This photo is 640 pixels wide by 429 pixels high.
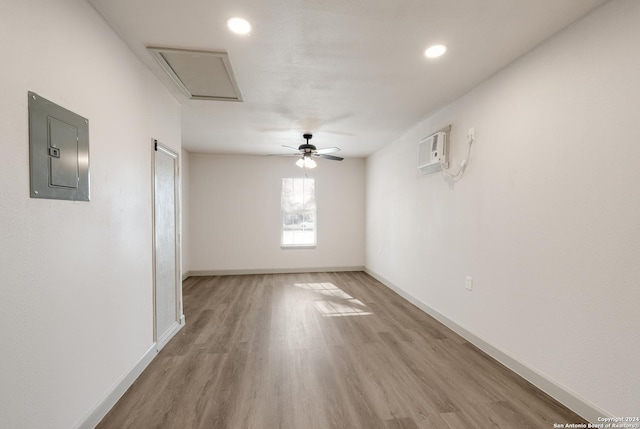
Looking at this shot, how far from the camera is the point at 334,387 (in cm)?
199

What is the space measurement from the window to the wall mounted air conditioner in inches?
118

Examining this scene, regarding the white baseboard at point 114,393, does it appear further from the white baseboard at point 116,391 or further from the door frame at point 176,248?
the door frame at point 176,248

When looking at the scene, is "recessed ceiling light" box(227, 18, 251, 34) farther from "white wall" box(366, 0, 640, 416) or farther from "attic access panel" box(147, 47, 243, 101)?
"white wall" box(366, 0, 640, 416)

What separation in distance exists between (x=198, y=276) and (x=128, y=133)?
4.23m

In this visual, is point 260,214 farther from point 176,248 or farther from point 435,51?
point 435,51

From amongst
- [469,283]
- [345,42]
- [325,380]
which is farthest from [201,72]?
[469,283]

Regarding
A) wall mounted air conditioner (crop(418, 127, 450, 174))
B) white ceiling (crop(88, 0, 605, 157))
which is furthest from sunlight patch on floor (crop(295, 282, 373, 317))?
white ceiling (crop(88, 0, 605, 157))

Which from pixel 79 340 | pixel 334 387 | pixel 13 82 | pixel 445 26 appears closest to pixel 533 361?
pixel 334 387

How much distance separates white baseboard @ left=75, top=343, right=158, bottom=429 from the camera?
156cm

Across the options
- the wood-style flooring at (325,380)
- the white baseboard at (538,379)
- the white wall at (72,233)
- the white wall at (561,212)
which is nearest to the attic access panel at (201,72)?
the white wall at (72,233)

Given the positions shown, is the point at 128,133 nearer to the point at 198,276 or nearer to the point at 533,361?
the point at 533,361

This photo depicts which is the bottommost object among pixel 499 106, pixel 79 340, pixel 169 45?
pixel 79 340

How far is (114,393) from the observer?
181 cm

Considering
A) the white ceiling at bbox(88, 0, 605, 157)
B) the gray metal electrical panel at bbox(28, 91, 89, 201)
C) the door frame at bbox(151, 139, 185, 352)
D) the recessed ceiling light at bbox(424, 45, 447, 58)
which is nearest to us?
the gray metal electrical panel at bbox(28, 91, 89, 201)
